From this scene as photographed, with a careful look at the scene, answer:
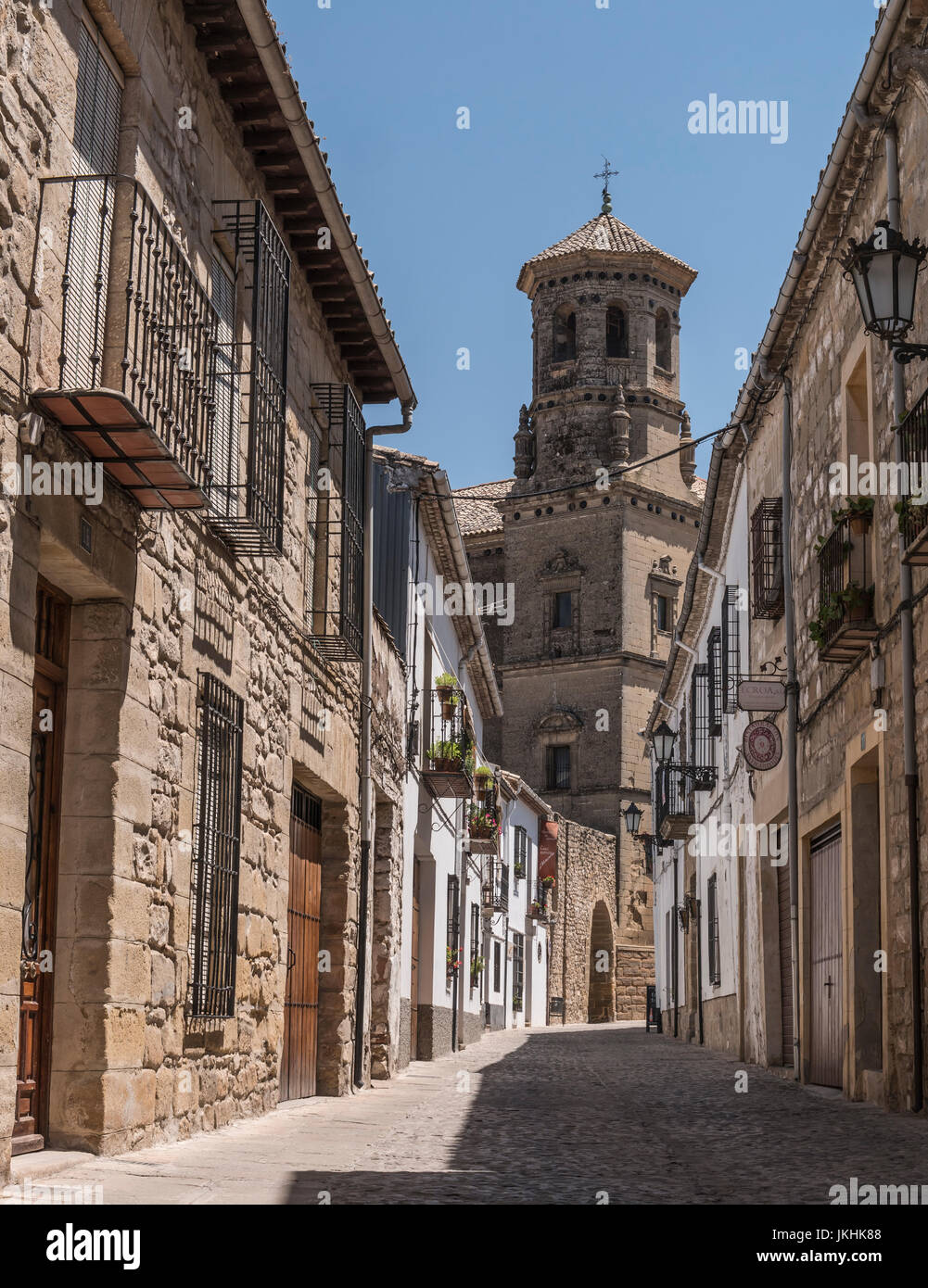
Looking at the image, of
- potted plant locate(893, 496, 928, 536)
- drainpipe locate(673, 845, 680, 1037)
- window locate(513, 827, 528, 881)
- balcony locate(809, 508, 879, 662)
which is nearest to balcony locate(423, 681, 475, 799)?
balcony locate(809, 508, 879, 662)

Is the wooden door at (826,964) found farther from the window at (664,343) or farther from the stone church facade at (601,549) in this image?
the window at (664,343)

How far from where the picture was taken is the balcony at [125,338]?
6.03 meters

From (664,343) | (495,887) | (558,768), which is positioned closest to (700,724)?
(495,887)

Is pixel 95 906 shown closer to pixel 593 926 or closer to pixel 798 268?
pixel 798 268

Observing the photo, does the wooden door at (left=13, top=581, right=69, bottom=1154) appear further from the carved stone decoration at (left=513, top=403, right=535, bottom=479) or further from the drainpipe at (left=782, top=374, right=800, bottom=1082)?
the carved stone decoration at (left=513, top=403, right=535, bottom=479)

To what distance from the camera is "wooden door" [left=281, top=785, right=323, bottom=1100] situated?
1089 centimetres

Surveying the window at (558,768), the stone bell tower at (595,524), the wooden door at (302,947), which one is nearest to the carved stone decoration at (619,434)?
the stone bell tower at (595,524)

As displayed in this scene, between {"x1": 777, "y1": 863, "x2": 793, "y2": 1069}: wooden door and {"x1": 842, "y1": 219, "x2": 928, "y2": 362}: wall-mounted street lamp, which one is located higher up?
{"x1": 842, "y1": 219, "x2": 928, "y2": 362}: wall-mounted street lamp

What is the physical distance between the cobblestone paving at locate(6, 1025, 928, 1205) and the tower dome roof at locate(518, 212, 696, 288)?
130ft

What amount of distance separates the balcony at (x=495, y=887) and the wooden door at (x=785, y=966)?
1343 cm

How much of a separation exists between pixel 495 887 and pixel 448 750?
14396 millimetres

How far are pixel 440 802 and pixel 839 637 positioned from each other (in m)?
9.95
